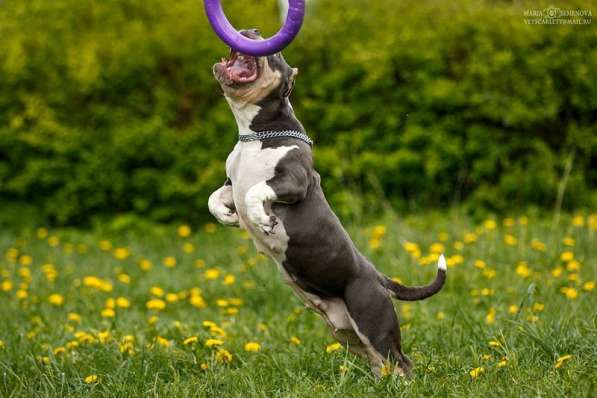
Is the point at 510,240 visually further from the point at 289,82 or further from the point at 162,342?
the point at 289,82

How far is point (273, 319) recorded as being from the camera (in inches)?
197

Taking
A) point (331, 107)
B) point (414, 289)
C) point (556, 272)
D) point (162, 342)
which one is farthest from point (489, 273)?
point (331, 107)

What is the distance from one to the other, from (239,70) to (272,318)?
7.82 feet

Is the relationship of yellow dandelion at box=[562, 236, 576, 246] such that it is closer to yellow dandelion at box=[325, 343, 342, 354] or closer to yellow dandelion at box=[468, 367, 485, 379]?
yellow dandelion at box=[325, 343, 342, 354]

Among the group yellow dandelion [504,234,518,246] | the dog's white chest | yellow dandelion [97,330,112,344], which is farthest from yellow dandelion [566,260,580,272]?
yellow dandelion [97,330,112,344]

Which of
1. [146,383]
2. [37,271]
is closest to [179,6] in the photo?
[37,271]

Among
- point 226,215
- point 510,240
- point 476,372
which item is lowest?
point 510,240

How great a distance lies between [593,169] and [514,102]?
3.81 ft

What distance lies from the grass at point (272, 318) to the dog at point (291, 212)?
29cm

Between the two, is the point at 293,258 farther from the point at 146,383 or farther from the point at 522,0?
the point at 522,0

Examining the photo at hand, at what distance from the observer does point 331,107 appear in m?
8.58

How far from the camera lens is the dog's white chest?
3016 millimetres

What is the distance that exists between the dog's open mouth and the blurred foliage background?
4.95 m

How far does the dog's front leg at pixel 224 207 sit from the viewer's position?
3217 millimetres
